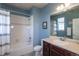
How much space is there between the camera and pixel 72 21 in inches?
69.2

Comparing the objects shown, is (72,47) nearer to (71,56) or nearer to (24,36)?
(71,56)

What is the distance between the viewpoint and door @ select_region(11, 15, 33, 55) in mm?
1793

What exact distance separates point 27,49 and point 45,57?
0.35 meters

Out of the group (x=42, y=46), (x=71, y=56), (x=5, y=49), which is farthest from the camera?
(x=42, y=46)

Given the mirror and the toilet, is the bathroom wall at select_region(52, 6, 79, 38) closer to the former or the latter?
the mirror

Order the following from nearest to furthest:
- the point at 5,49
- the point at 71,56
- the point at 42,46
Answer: the point at 71,56
the point at 5,49
the point at 42,46

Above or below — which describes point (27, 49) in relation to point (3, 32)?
below

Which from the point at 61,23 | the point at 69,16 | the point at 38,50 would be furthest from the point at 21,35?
the point at 69,16

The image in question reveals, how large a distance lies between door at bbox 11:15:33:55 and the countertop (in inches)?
13.9

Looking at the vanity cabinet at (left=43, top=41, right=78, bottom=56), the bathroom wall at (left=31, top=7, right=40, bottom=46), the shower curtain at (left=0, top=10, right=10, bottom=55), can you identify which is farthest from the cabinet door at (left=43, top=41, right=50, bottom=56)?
the shower curtain at (left=0, top=10, right=10, bottom=55)

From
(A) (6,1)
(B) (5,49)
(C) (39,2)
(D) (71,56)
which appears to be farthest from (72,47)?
(A) (6,1)

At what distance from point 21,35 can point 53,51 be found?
24.8 inches

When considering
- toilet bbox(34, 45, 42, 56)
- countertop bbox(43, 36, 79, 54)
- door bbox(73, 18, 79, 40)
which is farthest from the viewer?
toilet bbox(34, 45, 42, 56)

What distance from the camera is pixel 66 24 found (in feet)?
5.92
